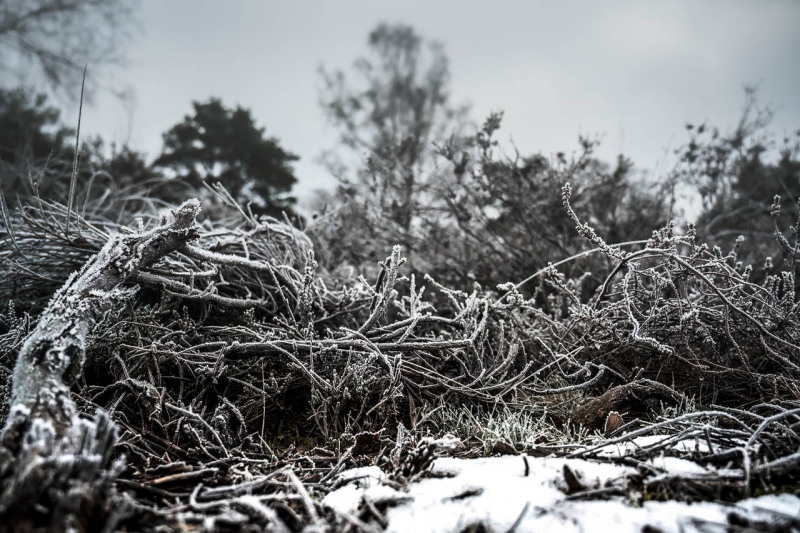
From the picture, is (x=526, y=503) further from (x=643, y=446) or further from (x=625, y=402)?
(x=625, y=402)

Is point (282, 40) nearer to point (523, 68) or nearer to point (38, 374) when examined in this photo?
point (523, 68)

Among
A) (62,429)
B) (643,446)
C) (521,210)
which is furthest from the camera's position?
(521,210)

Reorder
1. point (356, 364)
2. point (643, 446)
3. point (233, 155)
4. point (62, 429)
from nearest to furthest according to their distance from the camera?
point (62, 429) → point (643, 446) → point (356, 364) → point (233, 155)

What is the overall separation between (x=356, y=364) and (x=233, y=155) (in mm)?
9531

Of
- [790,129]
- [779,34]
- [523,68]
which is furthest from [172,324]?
[523,68]

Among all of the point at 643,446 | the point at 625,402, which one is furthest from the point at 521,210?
the point at 643,446

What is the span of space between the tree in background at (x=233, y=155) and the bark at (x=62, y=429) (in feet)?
25.7

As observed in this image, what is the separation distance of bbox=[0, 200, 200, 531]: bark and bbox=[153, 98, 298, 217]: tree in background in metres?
7.83

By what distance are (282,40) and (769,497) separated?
29834 mm

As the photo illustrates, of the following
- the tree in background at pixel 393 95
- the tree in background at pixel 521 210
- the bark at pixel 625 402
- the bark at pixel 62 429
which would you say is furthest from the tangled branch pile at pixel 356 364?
the tree in background at pixel 393 95

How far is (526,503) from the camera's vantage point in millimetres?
1105

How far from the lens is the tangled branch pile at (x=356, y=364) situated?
5.32ft

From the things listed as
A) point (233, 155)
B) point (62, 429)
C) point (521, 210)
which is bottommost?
point (62, 429)

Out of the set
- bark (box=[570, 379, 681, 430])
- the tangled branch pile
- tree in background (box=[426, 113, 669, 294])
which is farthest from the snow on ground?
tree in background (box=[426, 113, 669, 294])
